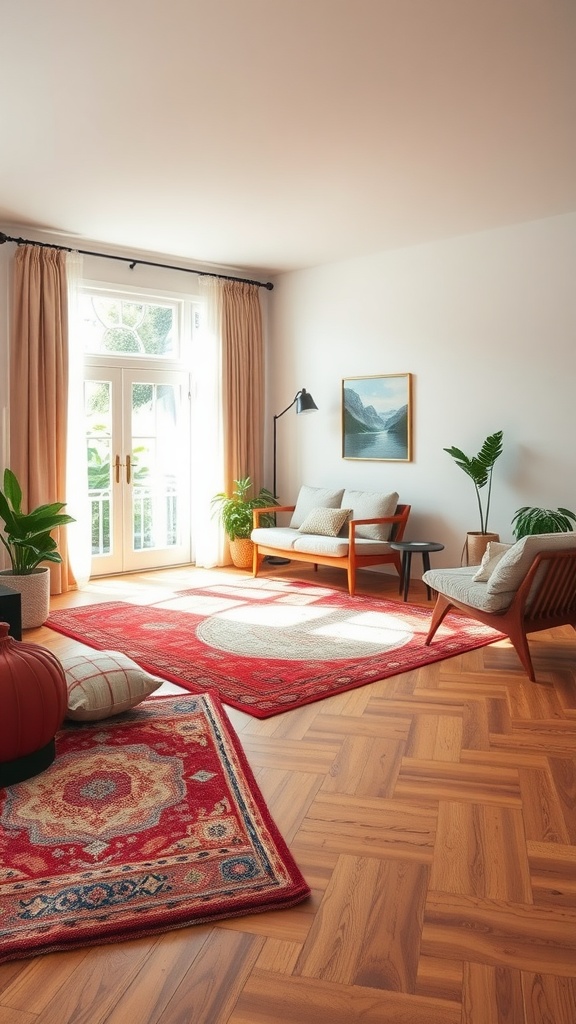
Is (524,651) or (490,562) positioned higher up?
(490,562)

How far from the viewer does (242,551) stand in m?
7.56

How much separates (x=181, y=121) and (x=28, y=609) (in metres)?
3.04

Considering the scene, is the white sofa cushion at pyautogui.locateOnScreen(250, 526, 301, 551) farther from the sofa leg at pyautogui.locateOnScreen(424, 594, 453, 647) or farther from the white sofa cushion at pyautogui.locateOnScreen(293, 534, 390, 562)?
the sofa leg at pyautogui.locateOnScreen(424, 594, 453, 647)

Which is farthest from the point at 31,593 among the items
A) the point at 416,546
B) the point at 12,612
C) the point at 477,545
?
the point at 477,545

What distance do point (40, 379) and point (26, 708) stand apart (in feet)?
13.3

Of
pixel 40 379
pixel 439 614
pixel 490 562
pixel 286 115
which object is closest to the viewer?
pixel 286 115

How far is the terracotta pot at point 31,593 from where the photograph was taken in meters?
5.14

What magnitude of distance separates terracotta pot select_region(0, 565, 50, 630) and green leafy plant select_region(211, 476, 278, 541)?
248 cm

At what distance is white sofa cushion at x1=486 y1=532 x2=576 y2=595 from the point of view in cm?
403

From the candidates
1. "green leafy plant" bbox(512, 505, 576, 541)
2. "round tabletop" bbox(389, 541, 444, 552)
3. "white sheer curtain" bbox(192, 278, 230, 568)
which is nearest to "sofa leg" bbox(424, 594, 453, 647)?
"green leafy plant" bbox(512, 505, 576, 541)

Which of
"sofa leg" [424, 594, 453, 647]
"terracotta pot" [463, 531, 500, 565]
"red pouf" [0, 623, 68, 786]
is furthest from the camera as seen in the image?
"terracotta pot" [463, 531, 500, 565]

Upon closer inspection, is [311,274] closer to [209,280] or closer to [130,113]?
[209,280]

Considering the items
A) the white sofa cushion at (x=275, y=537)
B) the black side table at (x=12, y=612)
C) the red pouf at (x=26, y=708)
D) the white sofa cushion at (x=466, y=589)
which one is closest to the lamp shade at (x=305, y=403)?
the white sofa cushion at (x=275, y=537)

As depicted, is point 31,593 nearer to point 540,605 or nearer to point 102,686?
point 102,686
